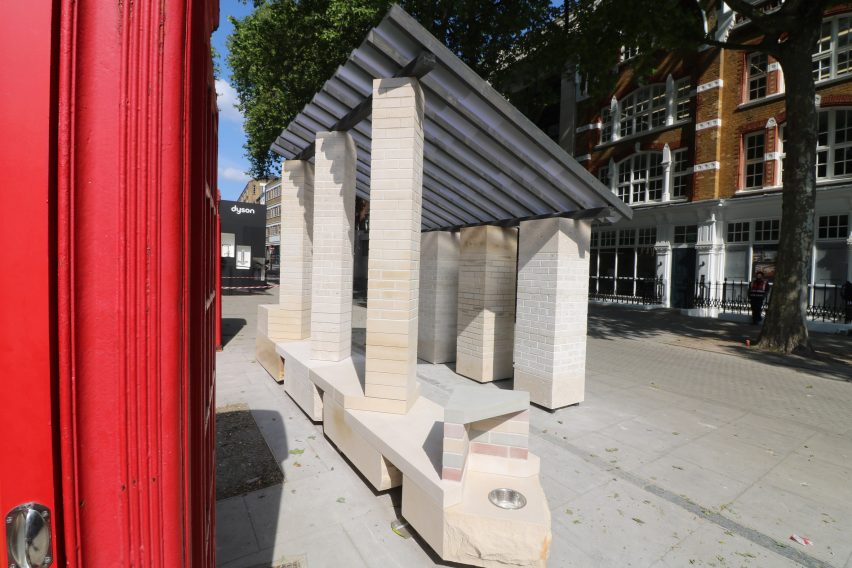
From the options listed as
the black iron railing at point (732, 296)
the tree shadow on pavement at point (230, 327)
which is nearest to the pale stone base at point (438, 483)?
the tree shadow on pavement at point (230, 327)

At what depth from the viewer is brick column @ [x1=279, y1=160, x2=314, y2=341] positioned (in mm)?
6852

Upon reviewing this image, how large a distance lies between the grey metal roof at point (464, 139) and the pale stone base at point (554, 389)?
2375mm

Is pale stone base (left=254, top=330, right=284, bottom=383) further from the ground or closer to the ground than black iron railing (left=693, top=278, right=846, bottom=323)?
closer to the ground

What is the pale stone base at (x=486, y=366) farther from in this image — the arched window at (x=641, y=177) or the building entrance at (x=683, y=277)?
the arched window at (x=641, y=177)

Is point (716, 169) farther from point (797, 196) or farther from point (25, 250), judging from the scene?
point (25, 250)

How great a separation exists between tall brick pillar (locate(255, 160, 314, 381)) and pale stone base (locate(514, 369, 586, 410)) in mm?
3937

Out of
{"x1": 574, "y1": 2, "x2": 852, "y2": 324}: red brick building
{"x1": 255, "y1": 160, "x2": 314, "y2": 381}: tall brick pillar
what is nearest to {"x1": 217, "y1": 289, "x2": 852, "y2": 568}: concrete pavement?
{"x1": 255, "y1": 160, "x2": 314, "y2": 381}: tall brick pillar

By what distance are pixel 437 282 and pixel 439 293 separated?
216mm

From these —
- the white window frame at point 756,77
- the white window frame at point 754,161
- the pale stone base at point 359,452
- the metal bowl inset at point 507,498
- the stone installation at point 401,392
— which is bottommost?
the pale stone base at point 359,452

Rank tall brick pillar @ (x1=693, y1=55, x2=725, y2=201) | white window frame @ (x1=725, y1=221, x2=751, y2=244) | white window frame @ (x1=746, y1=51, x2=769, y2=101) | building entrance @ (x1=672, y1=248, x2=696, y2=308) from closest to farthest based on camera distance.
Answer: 1. white window frame @ (x1=746, y1=51, x2=769, y2=101)
2. white window frame @ (x1=725, y1=221, x2=751, y2=244)
3. tall brick pillar @ (x1=693, y1=55, x2=725, y2=201)
4. building entrance @ (x1=672, y1=248, x2=696, y2=308)

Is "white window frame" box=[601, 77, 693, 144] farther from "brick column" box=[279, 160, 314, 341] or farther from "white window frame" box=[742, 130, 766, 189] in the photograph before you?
"brick column" box=[279, 160, 314, 341]

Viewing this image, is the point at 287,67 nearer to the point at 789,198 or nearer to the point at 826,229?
the point at 789,198

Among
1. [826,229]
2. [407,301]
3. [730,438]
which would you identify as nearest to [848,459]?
[730,438]

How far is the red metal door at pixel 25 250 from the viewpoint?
713 millimetres
